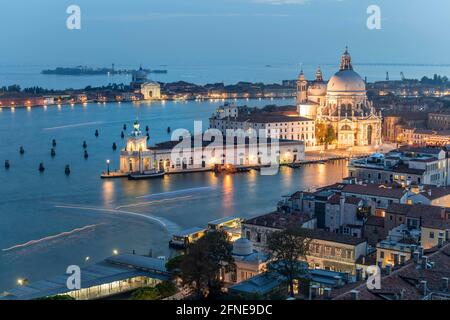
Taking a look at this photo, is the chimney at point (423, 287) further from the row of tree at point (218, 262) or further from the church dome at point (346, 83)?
the church dome at point (346, 83)

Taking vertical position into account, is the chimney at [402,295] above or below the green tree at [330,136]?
above

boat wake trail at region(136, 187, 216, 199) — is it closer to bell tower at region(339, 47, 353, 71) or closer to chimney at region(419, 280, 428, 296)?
chimney at region(419, 280, 428, 296)

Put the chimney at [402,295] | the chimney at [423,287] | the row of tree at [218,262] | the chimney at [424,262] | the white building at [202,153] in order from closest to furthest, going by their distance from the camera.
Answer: the chimney at [402,295] < the chimney at [423,287] < the chimney at [424,262] < the row of tree at [218,262] < the white building at [202,153]

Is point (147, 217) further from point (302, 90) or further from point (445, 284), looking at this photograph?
point (302, 90)

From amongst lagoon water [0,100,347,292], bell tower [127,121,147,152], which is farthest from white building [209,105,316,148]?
bell tower [127,121,147,152]

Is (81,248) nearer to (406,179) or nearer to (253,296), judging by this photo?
(253,296)

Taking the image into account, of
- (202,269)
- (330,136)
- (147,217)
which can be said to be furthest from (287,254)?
(330,136)

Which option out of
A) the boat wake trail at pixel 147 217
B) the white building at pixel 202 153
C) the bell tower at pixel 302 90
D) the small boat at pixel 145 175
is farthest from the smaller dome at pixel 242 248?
the bell tower at pixel 302 90

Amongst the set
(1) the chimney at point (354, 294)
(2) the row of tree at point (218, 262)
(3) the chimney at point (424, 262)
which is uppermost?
(1) the chimney at point (354, 294)
